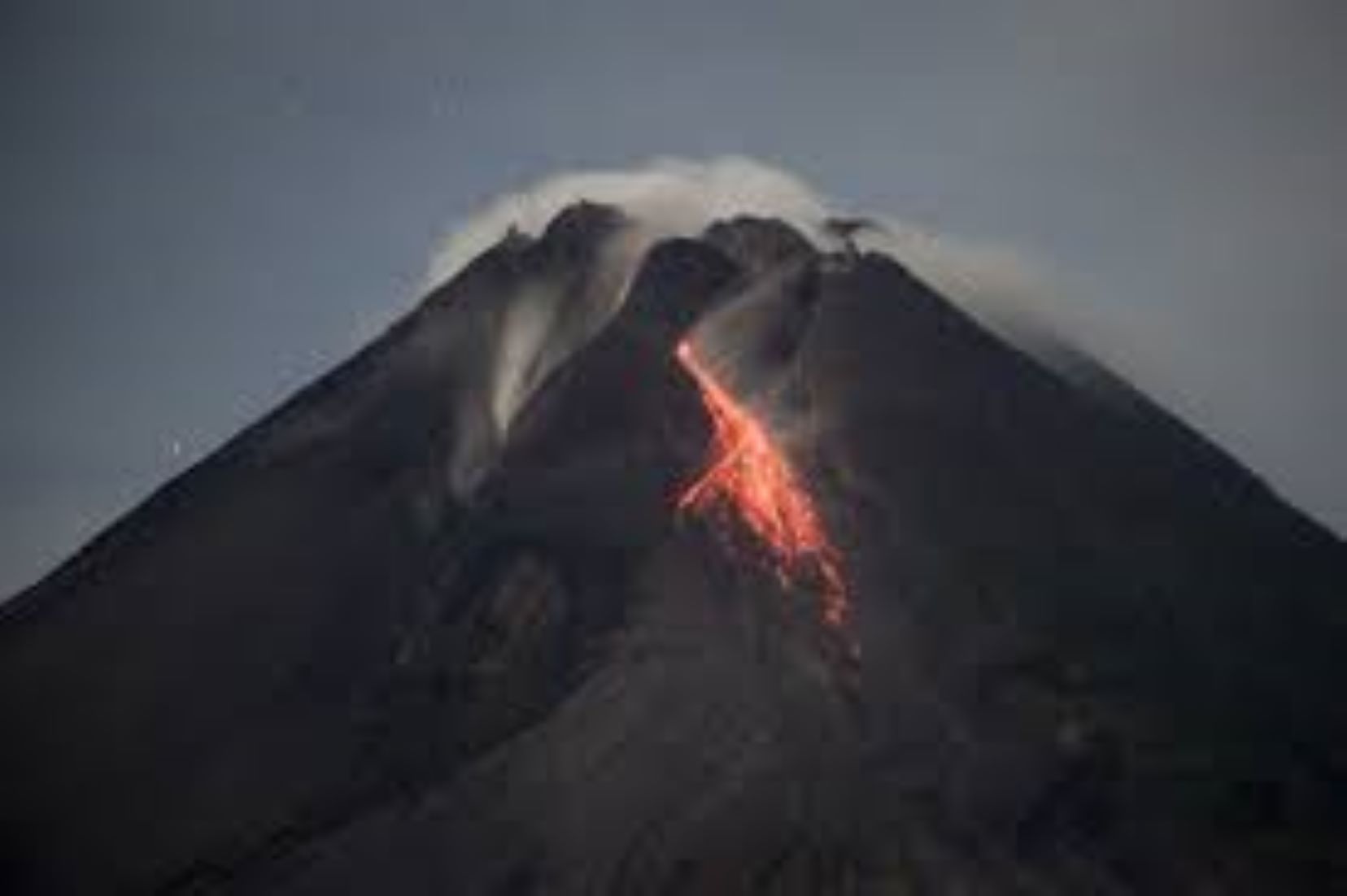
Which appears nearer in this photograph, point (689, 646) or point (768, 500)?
point (689, 646)

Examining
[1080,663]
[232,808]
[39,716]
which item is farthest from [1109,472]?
[39,716]

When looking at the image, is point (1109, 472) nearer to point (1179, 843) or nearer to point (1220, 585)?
point (1220, 585)

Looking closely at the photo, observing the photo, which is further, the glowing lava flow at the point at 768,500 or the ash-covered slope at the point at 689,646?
the glowing lava flow at the point at 768,500

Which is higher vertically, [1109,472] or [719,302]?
[719,302]

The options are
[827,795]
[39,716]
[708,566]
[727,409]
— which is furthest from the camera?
[727,409]

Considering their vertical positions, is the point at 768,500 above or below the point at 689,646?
above
